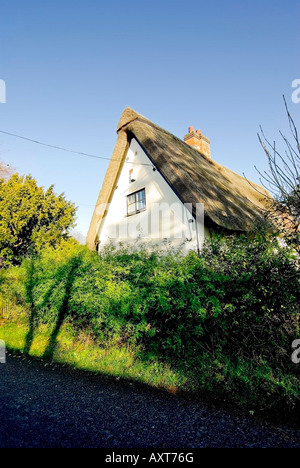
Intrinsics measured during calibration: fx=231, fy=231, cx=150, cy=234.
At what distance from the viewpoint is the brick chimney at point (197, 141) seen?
14.7 metres

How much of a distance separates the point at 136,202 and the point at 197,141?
7.84 metres

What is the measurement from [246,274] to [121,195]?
25.5ft

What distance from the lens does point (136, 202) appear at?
9.59 meters

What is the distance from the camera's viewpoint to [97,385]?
3.58 m

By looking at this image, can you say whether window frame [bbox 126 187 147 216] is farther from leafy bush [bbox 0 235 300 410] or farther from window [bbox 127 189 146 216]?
leafy bush [bbox 0 235 300 410]

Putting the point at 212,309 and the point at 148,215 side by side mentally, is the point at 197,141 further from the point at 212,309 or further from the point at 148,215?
the point at 212,309

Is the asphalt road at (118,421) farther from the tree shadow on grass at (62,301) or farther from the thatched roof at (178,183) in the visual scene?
the thatched roof at (178,183)

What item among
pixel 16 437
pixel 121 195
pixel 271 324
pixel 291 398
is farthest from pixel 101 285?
pixel 121 195

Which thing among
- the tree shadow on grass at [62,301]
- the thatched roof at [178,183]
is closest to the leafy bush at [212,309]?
the tree shadow on grass at [62,301]

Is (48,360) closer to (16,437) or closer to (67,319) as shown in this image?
(67,319)

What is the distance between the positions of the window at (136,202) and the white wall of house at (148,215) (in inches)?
2.5

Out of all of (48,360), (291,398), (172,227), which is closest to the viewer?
(291,398)

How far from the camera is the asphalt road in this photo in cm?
224

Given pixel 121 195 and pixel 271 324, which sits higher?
pixel 121 195
